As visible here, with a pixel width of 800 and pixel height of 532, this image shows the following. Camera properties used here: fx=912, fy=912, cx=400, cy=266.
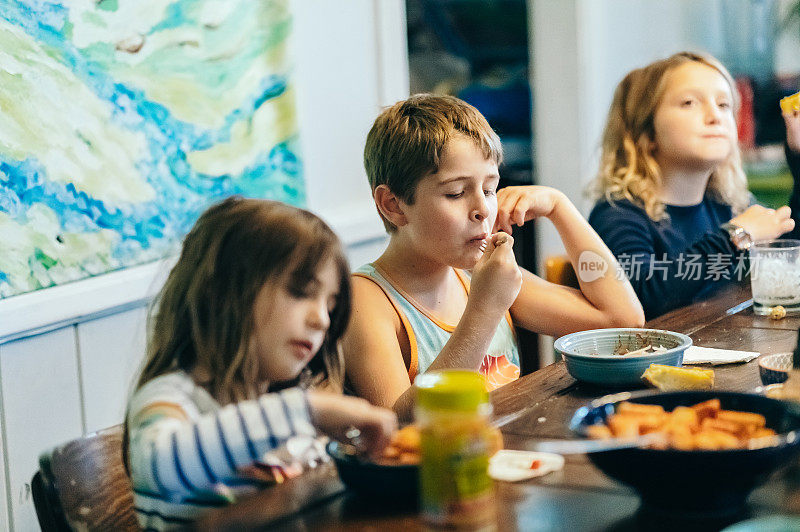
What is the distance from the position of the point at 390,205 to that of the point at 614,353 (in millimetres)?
487

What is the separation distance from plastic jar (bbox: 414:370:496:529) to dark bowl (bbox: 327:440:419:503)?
3.8 inches

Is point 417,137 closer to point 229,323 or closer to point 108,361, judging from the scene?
point 229,323

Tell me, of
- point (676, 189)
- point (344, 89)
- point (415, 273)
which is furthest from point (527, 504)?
point (344, 89)

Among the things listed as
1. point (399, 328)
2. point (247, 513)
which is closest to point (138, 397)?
point (247, 513)

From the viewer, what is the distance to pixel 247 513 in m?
1.00

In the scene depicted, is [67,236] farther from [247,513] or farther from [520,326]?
[247,513]

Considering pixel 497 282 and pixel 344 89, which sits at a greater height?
pixel 344 89

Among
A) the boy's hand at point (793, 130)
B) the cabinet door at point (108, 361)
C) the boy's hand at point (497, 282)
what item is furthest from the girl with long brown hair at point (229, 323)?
the boy's hand at point (793, 130)

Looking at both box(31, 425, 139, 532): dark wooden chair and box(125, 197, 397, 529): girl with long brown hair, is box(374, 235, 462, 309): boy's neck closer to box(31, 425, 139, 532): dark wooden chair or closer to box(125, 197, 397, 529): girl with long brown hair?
box(125, 197, 397, 529): girl with long brown hair

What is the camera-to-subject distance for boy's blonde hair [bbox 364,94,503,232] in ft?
5.34

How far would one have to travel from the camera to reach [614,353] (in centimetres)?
157

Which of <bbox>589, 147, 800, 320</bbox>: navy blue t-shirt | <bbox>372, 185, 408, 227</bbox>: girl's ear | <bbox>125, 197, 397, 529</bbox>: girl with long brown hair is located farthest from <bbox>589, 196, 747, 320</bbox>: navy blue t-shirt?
<bbox>125, 197, 397, 529</bbox>: girl with long brown hair

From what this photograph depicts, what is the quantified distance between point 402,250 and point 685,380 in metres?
0.61

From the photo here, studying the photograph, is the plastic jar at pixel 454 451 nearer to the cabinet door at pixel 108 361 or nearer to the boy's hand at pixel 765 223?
the cabinet door at pixel 108 361
